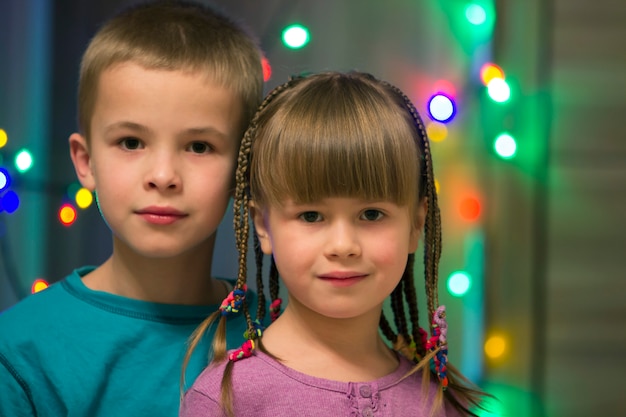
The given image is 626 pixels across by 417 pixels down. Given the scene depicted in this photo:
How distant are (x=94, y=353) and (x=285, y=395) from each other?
440mm

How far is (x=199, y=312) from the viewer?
1585 millimetres

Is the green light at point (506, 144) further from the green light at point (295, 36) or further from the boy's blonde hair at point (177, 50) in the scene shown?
the boy's blonde hair at point (177, 50)

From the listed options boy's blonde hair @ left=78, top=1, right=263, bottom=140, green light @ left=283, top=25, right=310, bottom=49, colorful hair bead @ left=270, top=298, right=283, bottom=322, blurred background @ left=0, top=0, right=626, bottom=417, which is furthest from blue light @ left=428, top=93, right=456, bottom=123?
colorful hair bead @ left=270, top=298, right=283, bottom=322

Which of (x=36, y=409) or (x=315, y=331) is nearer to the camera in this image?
(x=315, y=331)

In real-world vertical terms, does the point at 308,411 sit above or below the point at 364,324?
below

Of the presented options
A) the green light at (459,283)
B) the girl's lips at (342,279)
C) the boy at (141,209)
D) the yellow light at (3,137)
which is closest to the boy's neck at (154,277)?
the boy at (141,209)

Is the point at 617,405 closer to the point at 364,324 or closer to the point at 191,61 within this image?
the point at 364,324

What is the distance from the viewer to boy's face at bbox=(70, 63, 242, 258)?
1.41m

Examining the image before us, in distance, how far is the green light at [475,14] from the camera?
2297mm

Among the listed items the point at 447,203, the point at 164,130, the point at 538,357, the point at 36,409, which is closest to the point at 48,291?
the point at 36,409

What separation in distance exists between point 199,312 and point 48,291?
29cm

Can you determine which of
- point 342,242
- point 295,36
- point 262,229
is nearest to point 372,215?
point 342,242

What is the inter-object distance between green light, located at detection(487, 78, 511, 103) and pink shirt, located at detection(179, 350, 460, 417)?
1.22 m

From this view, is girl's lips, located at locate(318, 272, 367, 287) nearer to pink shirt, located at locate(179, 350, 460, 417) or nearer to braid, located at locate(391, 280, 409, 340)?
pink shirt, located at locate(179, 350, 460, 417)
